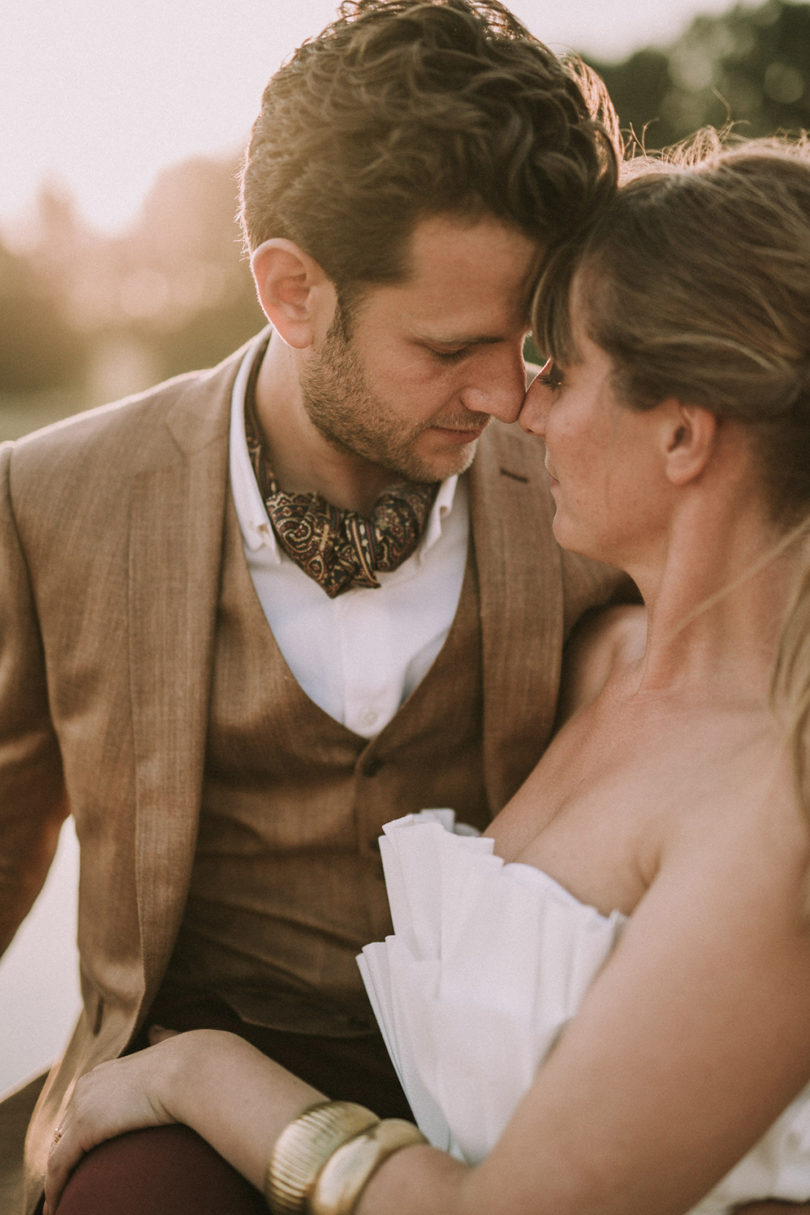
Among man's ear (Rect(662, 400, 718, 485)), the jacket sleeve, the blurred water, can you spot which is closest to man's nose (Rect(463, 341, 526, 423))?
man's ear (Rect(662, 400, 718, 485))

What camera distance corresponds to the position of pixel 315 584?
2.15 metres

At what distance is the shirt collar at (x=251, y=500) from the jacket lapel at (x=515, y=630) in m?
0.07

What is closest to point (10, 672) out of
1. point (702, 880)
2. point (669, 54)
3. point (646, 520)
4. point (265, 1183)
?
point (265, 1183)

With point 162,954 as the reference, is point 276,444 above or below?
above

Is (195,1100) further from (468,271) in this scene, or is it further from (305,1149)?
(468,271)

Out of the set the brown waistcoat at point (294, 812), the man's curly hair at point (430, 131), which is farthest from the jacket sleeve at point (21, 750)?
the man's curly hair at point (430, 131)

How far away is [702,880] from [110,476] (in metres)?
1.30

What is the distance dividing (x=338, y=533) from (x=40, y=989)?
2.22 metres

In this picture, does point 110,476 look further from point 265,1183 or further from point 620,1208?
point 620,1208

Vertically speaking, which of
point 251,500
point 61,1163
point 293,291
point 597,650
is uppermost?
point 293,291

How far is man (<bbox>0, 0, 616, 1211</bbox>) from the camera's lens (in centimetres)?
191

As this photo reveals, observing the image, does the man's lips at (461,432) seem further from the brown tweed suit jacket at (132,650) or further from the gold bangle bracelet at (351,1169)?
the gold bangle bracelet at (351,1169)

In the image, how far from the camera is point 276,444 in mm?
2273

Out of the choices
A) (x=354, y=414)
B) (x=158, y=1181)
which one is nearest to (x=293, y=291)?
(x=354, y=414)
